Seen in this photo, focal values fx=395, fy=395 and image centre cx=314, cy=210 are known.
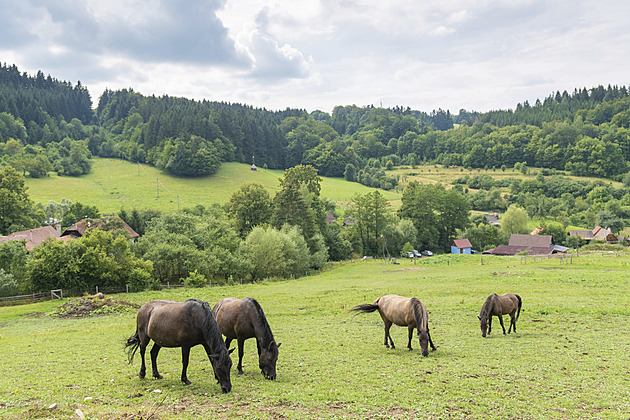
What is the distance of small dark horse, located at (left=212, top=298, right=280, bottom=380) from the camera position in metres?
11.2

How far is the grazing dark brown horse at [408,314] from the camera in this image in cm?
1349

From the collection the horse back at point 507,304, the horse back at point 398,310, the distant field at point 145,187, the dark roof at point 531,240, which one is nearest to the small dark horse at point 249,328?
the horse back at point 398,310

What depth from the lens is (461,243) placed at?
84812mm

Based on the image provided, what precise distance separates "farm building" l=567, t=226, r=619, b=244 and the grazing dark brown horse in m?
92.0

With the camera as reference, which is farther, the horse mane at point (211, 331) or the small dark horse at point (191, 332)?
the horse mane at point (211, 331)

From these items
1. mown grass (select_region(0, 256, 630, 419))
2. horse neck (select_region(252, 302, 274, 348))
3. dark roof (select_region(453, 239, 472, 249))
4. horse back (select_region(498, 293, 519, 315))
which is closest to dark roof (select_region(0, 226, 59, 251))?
mown grass (select_region(0, 256, 630, 419))

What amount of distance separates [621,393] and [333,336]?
10358mm

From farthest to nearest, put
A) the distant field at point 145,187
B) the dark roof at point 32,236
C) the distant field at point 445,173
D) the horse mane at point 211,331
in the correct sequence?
the distant field at point 445,173
the distant field at point 145,187
the dark roof at point 32,236
the horse mane at point 211,331

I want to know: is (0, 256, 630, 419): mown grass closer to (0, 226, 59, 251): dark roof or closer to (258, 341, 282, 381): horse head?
(258, 341, 282, 381): horse head

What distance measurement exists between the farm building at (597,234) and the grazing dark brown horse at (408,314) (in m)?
92.0

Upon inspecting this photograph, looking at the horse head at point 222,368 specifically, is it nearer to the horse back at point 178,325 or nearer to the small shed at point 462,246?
the horse back at point 178,325

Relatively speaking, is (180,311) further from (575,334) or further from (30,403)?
(575,334)

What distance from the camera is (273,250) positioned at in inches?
A: 2061

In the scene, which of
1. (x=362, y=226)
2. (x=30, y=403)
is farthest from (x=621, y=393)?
(x=362, y=226)
